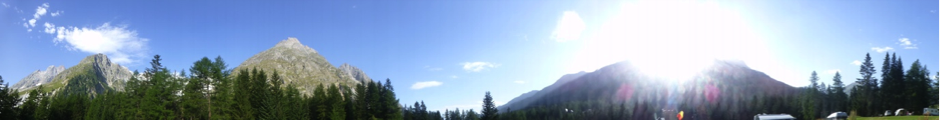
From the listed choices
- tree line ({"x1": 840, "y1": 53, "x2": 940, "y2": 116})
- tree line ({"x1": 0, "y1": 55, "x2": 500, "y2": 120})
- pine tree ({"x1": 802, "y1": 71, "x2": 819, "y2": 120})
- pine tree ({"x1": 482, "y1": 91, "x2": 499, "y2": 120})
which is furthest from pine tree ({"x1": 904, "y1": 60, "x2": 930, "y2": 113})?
tree line ({"x1": 0, "y1": 55, "x2": 500, "y2": 120})

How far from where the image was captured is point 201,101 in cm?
5312

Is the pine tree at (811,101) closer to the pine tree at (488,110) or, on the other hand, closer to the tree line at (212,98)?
the pine tree at (488,110)

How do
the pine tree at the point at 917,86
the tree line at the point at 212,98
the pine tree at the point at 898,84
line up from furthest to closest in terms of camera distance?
the pine tree at the point at 898,84 → the pine tree at the point at 917,86 → the tree line at the point at 212,98

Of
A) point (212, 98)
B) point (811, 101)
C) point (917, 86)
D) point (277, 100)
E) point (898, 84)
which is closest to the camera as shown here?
point (212, 98)

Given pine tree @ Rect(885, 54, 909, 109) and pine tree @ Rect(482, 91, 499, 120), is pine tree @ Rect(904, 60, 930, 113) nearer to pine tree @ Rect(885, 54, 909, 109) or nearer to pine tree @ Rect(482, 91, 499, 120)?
pine tree @ Rect(885, 54, 909, 109)

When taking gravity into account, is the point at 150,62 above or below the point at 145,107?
above

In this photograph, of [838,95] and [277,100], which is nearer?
[277,100]

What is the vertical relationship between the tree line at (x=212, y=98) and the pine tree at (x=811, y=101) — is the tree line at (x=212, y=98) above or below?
above

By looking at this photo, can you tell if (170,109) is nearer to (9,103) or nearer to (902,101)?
(9,103)

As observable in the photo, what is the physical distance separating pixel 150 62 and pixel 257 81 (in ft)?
38.0

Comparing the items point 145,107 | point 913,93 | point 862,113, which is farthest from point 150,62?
point 862,113

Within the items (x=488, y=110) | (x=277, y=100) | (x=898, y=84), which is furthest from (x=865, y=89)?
(x=277, y=100)

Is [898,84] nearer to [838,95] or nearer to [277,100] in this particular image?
[838,95]

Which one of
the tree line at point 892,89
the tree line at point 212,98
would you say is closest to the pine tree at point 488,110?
the tree line at point 212,98
